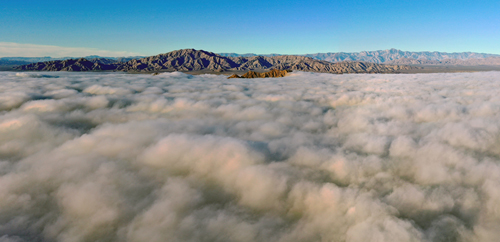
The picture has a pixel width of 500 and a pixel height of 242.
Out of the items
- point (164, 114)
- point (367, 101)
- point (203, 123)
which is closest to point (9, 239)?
point (203, 123)

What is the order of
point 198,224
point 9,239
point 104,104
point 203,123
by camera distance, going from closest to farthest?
point 9,239 < point 198,224 < point 203,123 < point 104,104

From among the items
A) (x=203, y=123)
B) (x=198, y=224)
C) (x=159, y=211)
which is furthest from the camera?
(x=203, y=123)

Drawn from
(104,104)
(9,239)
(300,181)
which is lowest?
(9,239)

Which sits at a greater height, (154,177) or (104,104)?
(104,104)

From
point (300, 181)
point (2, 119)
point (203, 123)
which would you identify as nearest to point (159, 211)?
point (300, 181)

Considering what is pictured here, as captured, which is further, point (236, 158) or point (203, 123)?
point (203, 123)

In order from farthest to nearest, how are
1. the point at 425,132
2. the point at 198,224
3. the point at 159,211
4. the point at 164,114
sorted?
the point at 164,114 → the point at 425,132 → the point at 159,211 → the point at 198,224

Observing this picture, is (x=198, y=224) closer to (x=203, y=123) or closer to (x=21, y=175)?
(x=21, y=175)

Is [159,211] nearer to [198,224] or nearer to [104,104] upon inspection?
[198,224]

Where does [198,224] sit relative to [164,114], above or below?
below
